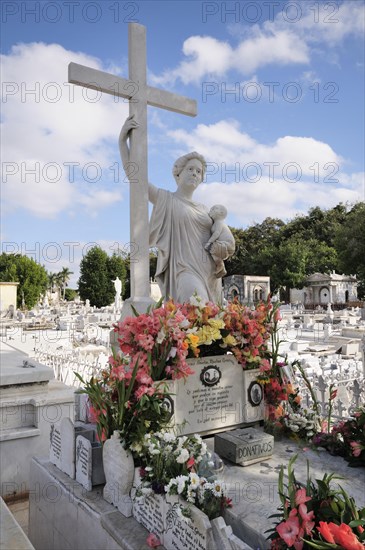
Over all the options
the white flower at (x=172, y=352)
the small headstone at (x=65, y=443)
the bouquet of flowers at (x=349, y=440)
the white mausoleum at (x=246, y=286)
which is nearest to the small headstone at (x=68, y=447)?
the small headstone at (x=65, y=443)

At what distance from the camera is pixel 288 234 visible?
51719 millimetres

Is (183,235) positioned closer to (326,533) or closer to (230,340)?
(230,340)

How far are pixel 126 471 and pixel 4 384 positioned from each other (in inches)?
85.5

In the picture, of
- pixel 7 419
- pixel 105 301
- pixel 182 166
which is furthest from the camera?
pixel 105 301

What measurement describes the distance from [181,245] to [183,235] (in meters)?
0.11

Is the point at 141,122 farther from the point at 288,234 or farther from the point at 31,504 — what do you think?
the point at 288,234

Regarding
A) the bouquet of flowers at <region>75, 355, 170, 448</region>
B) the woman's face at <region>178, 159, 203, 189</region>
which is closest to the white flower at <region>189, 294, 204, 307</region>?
the bouquet of flowers at <region>75, 355, 170, 448</region>

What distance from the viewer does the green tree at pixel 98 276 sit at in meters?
46.2

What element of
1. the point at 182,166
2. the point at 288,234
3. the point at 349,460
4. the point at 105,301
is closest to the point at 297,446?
the point at 349,460

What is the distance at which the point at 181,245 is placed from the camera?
4.60m

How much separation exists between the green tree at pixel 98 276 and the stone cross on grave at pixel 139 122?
1645 inches

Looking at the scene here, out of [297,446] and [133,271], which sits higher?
[133,271]

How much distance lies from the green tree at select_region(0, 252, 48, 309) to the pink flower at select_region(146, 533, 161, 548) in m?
41.7

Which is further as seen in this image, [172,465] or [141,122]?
[141,122]
